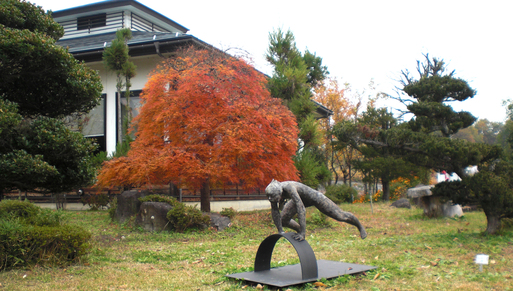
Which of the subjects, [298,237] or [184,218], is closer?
[298,237]

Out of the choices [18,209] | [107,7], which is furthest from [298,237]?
[107,7]

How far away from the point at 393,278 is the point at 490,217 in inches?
209

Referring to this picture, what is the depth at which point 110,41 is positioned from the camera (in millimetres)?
19359

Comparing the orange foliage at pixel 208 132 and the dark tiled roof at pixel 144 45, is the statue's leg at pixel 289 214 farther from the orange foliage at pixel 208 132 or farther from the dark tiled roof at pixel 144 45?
the dark tiled roof at pixel 144 45

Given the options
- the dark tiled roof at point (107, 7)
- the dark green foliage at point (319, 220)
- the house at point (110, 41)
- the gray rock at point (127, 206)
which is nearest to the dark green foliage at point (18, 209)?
the gray rock at point (127, 206)

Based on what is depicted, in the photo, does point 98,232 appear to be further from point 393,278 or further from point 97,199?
point 393,278

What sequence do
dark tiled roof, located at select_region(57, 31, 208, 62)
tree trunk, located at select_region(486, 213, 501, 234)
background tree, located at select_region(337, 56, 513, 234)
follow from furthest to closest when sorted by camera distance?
dark tiled roof, located at select_region(57, 31, 208, 62) → tree trunk, located at select_region(486, 213, 501, 234) → background tree, located at select_region(337, 56, 513, 234)

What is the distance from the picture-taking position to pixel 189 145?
12.2 m

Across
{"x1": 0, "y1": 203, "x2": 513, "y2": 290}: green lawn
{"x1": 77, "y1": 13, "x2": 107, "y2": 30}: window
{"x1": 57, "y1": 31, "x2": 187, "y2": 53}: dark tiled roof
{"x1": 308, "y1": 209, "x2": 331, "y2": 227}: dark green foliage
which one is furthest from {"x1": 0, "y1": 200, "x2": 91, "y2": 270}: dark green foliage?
{"x1": 77, "y1": 13, "x2": 107, "y2": 30}: window

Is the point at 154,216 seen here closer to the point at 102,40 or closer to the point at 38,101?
the point at 38,101

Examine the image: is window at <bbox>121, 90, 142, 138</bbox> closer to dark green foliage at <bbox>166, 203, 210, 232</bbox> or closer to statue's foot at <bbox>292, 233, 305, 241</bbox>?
dark green foliage at <bbox>166, 203, 210, 232</bbox>

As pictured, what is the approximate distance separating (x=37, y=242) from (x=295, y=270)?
442 cm

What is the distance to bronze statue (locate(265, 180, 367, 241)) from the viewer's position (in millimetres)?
6202

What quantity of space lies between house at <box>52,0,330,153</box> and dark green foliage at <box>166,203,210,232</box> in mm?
4871
